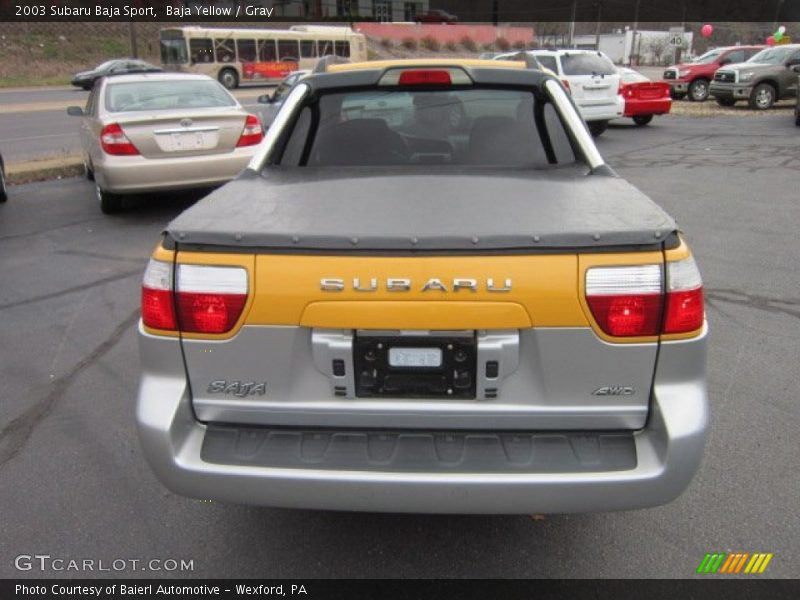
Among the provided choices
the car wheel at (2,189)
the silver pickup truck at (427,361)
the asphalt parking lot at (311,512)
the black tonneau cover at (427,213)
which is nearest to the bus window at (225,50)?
the car wheel at (2,189)

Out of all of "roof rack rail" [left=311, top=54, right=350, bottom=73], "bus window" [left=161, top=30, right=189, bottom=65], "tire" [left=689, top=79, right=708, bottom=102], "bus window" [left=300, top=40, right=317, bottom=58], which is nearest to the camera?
"roof rack rail" [left=311, top=54, right=350, bottom=73]

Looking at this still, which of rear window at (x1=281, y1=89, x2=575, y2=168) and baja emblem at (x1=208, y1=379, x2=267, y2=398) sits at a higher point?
rear window at (x1=281, y1=89, x2=575, y2=168)

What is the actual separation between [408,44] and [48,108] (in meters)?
42.6

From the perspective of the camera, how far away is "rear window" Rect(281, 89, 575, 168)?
11.7ft

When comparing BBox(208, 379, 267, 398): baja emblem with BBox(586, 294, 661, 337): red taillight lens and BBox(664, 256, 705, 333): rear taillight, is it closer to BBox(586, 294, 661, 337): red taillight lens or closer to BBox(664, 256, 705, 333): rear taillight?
BBox(586, 294, 661, 337): red taillight lens

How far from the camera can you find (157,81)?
8625 millimetres

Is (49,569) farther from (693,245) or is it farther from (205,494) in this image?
(693,245)

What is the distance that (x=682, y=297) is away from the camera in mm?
2150

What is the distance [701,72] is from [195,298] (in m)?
25.2

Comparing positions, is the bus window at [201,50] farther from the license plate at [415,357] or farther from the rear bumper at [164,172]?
the license plate at [415,357]

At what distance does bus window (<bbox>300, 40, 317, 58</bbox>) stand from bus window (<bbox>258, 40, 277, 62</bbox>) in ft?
5.13

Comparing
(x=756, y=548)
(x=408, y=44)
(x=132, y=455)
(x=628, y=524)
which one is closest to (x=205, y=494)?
(x=132, y=455)

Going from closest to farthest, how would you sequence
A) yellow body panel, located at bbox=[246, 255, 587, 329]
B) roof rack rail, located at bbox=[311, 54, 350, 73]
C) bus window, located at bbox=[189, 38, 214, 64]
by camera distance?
yellow body panel, located at bbox=[246, 255, 587, 329] < roof rack rail, located at bbox=[311, 54, 350, 73] < bus window, located at bbox=[189, 38, 214, 64]

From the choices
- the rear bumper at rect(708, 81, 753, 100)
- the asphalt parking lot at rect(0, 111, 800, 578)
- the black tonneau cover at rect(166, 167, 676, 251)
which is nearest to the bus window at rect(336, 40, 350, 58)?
the rear bumper at rect(708, 81, 753, 100)
